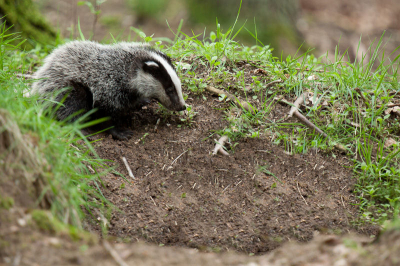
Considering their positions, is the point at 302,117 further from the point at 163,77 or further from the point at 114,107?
the point at 114,107

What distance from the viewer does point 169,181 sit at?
11.7ft

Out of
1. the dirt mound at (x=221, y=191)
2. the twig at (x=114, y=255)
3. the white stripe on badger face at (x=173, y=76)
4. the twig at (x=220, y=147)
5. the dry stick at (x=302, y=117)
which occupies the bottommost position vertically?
the dirt mound at (x=221, y=191)

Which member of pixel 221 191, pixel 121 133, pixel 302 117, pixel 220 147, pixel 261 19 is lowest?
pixel 221 191

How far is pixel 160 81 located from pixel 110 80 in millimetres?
578

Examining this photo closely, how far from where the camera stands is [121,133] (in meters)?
4.07

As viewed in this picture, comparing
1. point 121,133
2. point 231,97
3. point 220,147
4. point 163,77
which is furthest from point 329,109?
point 121,133

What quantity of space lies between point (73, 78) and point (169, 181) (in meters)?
1.64

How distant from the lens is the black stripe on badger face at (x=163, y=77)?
400 cm

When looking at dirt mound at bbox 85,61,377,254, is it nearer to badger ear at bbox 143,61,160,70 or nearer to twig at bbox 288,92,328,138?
twig at bbox 288,92,328,138

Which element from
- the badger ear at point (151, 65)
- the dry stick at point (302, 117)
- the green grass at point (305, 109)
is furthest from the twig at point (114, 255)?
the dry stick at point (302, 117)

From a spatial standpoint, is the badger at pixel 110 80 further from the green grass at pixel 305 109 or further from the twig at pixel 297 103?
the twig at pixel 297 103

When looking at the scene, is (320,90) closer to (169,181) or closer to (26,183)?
(169,181)

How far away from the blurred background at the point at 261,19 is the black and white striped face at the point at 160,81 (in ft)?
7.84

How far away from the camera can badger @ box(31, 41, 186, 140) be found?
4051 mm
